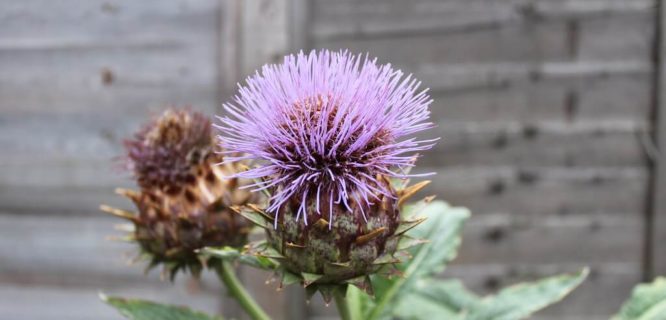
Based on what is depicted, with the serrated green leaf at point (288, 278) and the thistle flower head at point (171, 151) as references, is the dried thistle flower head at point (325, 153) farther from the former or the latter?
the thistle flower head at point (171, 151)

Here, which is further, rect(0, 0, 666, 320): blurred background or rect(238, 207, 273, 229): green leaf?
rect(0, 0, 666, 320): blurred background

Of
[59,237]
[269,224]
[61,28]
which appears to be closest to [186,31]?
[61,28]

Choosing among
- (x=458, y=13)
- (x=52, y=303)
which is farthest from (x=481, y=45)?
(x=52, y=303)

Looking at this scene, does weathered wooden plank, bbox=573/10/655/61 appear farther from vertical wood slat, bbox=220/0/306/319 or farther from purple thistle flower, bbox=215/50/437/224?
purple thistle flower, bbox=215/50/437/224

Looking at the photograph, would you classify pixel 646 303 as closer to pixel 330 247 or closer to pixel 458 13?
pixel 330 247

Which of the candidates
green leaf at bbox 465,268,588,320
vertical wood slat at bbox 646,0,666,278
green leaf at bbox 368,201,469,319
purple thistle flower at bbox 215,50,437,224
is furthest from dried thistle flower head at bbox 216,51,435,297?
vertical wood slat at bbox 646,0,666,278
